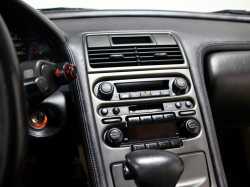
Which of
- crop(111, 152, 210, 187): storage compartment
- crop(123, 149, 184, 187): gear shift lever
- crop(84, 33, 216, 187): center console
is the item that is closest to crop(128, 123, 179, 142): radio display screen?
crop(84, 33, 216, 187): center console

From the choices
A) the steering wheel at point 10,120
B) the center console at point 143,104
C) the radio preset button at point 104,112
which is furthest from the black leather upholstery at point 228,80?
the steering wheel at point 10,120

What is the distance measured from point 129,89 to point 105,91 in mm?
115

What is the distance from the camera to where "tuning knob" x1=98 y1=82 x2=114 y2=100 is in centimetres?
86

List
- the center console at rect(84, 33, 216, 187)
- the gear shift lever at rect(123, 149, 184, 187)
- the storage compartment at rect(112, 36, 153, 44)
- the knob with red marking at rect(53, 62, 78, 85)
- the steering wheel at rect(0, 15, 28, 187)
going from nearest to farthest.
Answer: the steering wheel at rect(0, 15, 28, 187) < the gear shift lever at rect(123, 149, 184, 187) < the knob with red marking at rect(53, 62, 78, 85) < the center console at rect(84, 33, 216, 187) < the storage compartment at rect(112, 36, 153, 44)

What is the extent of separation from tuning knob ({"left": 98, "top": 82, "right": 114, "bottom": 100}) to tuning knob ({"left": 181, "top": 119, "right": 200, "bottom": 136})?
1.06 ft

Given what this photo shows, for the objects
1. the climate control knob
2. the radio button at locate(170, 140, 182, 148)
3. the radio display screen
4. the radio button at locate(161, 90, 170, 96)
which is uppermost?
the radio button at locate(161, 90, 170, 96)

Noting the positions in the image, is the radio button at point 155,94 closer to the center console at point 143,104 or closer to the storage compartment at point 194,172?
the center console at point 143,104

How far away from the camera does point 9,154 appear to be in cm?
38

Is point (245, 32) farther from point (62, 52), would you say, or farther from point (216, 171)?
point (62, 52)

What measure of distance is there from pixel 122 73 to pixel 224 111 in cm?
65

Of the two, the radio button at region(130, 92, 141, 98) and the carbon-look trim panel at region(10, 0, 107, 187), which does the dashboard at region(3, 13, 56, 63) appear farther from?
the radio button at region(130, 92, 141, 98)

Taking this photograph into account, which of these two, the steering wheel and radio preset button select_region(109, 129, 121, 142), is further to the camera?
radio preset button select_region(109, 129, 121, 142)

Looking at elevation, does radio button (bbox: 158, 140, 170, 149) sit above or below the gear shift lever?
below

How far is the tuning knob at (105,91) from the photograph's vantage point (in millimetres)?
861
